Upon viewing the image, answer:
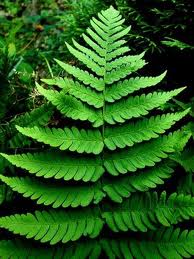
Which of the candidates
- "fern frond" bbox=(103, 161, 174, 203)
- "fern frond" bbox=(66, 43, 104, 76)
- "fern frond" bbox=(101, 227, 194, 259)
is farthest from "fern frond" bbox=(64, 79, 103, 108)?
"fern frond" bbox=(101, 227, 194, 259)

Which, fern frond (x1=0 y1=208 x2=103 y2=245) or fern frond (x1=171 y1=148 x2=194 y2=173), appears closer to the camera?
fern frond (x1=0 y1=208 x2=103 y2=245)

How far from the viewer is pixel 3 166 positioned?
176cm

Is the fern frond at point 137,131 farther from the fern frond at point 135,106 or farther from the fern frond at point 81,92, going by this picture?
the fern frond at point 81,92

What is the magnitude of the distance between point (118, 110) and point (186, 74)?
938 mm

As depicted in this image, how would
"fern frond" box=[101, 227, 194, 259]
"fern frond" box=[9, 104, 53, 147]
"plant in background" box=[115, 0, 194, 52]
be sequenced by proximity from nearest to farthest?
"fern frond" box=[101, 227, 194, 259]
"fern frond" box=[9, 104, 53, 147]
"plant in background" box=[115, 0, 194, 52]

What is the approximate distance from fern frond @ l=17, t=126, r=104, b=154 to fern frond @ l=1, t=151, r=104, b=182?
0.06 m

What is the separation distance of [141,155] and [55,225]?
49cm

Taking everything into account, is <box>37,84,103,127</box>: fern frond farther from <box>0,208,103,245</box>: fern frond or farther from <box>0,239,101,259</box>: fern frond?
<box>0,239,101,259</box>: fern frond

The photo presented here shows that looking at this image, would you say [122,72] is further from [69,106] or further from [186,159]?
[186,159]

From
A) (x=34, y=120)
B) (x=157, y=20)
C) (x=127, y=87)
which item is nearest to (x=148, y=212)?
(x=127, y=87)

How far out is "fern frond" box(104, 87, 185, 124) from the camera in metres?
1.64

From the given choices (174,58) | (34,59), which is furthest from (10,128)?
(34,59)

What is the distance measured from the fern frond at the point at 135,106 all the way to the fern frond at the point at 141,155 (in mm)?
152

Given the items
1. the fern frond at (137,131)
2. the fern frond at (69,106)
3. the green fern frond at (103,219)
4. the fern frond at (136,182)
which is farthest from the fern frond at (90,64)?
the green fern frond at (103,219)
